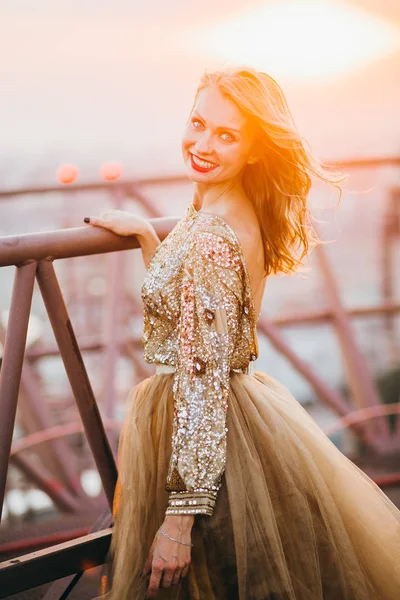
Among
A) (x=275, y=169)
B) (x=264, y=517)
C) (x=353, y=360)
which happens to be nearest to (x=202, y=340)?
(x=264, y=517)

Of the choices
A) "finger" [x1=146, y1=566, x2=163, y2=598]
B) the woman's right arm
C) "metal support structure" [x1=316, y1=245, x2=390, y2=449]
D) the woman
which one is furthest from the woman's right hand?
"metal support structure" [x1=316, y1=245, x2=390, y2=449]

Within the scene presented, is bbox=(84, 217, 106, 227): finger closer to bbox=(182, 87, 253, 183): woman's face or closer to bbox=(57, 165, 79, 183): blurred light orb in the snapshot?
bbox=(182, 87, 253, 183): woman's face

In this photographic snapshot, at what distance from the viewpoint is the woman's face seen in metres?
1.43

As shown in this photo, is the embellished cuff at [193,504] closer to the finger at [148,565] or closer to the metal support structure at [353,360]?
the finger at [148,565]

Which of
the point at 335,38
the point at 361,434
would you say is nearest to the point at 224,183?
the point at 361,434

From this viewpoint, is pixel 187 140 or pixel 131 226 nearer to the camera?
pixel 187 140

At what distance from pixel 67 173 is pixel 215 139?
0.62 meters

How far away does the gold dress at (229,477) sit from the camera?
4.21 feet

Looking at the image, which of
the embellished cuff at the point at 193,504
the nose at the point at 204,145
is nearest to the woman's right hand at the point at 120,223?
the nose at the point at 204,145

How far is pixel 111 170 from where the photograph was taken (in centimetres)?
227

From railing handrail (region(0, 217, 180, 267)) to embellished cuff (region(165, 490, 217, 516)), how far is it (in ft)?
1.76

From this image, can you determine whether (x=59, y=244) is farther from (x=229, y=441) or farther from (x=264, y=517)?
(x=264, y=517)

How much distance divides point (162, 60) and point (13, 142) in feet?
12.6

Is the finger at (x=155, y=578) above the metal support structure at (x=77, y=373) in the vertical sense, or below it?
below
